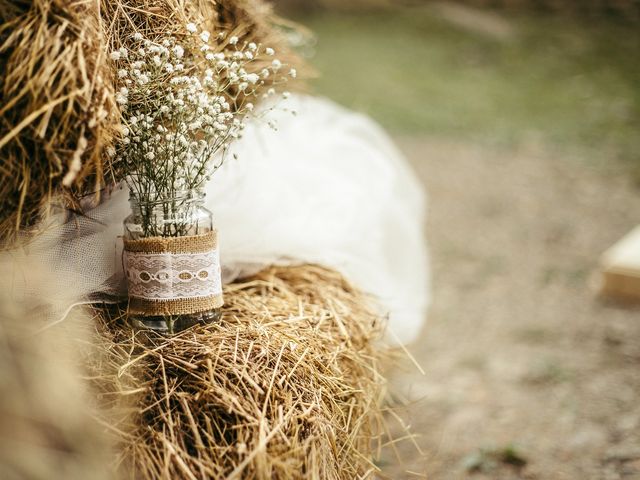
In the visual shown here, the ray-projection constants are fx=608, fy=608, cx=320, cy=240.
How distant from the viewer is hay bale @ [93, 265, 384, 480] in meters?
1.00


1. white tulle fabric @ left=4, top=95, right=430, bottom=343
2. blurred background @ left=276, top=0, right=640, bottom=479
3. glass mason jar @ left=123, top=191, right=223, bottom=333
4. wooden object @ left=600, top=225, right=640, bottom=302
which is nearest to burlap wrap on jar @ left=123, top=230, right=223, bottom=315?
glass mason jar @ left=123, top=191, right=223, bottom=333

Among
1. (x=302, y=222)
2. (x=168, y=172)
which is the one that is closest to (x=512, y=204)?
(x=302, y=222)

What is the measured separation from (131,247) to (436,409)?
1521 millimetres

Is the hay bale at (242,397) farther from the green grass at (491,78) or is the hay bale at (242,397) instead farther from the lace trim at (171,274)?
the green grass at (491,78)

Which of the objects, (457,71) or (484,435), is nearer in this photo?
(484,435)

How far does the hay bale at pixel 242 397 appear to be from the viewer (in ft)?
3.29

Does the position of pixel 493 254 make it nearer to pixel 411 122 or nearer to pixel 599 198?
pixel 599 198

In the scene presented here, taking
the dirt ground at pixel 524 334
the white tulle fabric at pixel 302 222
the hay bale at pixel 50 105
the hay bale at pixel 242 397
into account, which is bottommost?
the dirt ground at pixel 524 334

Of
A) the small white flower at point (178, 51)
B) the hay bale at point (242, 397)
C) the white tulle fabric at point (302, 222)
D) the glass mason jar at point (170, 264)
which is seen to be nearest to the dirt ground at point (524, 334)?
the white tulle fabric at point (302, 222)

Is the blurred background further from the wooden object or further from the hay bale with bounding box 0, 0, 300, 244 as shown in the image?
the hay bale with bounding box 0, 0, 300, 244

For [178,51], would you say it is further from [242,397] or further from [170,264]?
[242,397]

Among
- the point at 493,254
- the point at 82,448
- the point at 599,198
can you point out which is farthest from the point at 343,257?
the point at 599,198

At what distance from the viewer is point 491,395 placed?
240cm

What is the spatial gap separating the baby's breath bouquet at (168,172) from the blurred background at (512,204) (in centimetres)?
59
